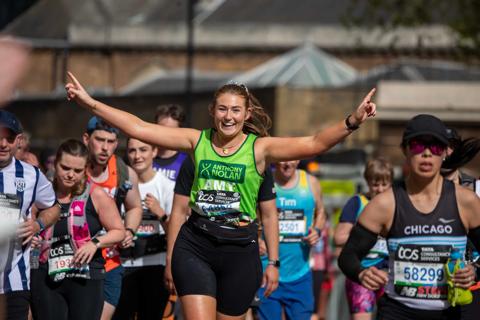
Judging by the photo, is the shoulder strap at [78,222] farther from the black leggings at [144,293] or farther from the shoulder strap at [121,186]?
the black leggings at [144,293]

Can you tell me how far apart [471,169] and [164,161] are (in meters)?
26.5

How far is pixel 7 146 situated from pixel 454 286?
10.5 ft

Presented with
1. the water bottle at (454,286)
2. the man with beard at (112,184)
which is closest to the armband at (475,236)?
the water bottle at (454,286)

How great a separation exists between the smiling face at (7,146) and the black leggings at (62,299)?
120 cm

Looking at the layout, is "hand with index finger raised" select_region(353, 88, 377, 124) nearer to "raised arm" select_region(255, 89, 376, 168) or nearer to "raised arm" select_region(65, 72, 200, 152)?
"raised arm" select_region(255, 89, 376, 168)

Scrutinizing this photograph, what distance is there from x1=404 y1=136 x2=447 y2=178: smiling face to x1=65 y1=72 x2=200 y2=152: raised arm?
166 cm

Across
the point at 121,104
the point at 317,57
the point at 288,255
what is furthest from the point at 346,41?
the point at 288,255

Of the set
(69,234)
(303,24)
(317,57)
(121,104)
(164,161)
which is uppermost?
(303,24)

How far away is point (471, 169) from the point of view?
118 ft

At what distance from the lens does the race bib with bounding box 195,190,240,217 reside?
309 inches

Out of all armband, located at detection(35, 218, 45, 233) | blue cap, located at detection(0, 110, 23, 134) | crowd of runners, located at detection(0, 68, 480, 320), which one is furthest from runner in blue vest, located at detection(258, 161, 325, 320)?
blue cap, located at detection(0, 110, 23, 134)

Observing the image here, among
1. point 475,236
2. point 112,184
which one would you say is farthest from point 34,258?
point 475,236

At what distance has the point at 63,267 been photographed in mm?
8695

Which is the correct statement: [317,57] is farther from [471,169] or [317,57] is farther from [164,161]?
[164,161]
